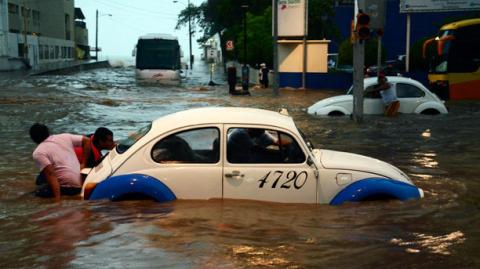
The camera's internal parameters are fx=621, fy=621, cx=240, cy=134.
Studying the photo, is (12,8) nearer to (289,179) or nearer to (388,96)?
(388,96)

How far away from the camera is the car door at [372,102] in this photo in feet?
59.7

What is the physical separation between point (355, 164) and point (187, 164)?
1.80 meters

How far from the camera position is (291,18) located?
33156 millimetres

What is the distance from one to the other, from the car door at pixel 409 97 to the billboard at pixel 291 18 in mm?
15540

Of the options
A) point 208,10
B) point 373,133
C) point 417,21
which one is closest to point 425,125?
point 373,133

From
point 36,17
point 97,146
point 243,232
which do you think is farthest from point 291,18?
point 36,17

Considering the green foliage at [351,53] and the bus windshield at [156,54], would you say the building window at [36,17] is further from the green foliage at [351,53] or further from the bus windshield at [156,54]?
the green foliage at [351,53]

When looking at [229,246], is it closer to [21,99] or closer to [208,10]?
[21,99]

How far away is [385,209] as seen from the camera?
21.9ft

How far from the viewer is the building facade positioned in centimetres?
5806

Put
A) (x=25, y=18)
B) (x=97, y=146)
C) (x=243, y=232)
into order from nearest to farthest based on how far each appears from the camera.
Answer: (x=243, y=232) → (x=97, y=146) → (x=25, y=18)

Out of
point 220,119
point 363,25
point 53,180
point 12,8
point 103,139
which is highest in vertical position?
point 12,8

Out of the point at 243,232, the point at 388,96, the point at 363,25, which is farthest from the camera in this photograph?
the point at 388,96

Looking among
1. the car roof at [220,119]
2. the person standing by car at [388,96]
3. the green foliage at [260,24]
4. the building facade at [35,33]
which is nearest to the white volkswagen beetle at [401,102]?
the person standing by car at [388,96]
